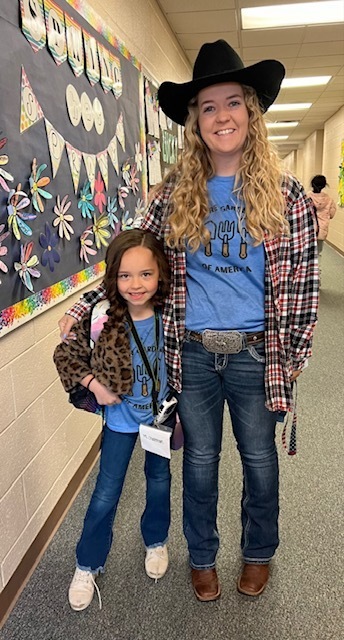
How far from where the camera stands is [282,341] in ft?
4.42

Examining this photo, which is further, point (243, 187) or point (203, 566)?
point (203, 566)

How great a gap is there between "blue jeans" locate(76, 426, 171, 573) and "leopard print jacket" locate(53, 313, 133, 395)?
0.66 ft

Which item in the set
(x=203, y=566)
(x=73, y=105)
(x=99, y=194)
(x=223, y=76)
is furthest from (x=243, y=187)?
(x=203, y=566)

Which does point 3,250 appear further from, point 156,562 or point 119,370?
point 156,562

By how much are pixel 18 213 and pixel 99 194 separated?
2.63 ft

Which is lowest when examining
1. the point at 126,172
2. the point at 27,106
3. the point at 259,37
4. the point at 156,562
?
the point at 156,562

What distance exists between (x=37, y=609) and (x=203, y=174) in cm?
141

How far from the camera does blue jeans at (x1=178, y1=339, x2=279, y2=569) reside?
1.40m

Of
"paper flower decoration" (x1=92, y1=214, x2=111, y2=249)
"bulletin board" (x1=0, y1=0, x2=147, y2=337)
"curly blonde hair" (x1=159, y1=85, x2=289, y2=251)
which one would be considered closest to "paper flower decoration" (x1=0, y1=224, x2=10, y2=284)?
"bulletin board" (x1=0, y1=0, x2=147, y2=337)

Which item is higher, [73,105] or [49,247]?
[73,105]

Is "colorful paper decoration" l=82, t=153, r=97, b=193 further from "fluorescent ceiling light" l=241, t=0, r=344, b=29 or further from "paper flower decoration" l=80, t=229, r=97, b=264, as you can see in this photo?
"fluorescent ceiling light" l=241, t=0, r=344, b=29

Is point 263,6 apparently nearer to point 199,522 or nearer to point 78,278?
point 78,278

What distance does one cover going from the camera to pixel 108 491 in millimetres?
1540

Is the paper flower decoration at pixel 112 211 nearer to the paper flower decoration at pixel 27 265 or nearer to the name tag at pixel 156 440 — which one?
the paper flower decoration at pixel 27 265
